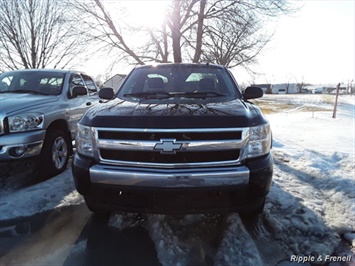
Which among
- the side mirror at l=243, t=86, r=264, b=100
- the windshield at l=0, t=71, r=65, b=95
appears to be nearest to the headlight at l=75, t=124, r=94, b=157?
the side mirror at l=243, t=86, r=264, b=100

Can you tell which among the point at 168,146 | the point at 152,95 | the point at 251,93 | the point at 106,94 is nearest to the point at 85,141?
the point at 168,146

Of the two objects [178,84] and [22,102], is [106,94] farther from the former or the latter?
[22,102]

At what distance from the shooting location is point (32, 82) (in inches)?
198

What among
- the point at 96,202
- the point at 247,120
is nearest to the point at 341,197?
the point at 247,120

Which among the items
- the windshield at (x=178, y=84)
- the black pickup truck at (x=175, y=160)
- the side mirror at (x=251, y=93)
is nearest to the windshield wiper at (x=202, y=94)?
the windshield at (x=178, y=84)

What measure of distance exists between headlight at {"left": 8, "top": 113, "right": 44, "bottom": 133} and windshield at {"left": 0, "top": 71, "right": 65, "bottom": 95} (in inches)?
41.2

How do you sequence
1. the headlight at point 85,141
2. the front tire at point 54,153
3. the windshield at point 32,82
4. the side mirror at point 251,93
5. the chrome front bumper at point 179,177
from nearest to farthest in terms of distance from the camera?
the chrome front bumper at point 179,177, the headlight at point 85,141, the side mirror at point 251,93, the front tire at point 54,153, the windshield at point 32,82

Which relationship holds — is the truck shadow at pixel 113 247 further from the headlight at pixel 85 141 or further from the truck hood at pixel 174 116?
the truck hood at pixel 174 116

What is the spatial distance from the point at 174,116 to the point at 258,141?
0.78 meters

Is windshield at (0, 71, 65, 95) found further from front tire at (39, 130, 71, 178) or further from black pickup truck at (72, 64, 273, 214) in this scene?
black pickup truck at (72, 64, 273, 214)

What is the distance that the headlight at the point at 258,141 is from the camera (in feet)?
7.75

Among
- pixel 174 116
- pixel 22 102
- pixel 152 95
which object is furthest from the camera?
pixel 22 102

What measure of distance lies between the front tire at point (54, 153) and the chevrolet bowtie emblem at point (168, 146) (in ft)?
8.40

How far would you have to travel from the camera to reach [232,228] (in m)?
2.71
